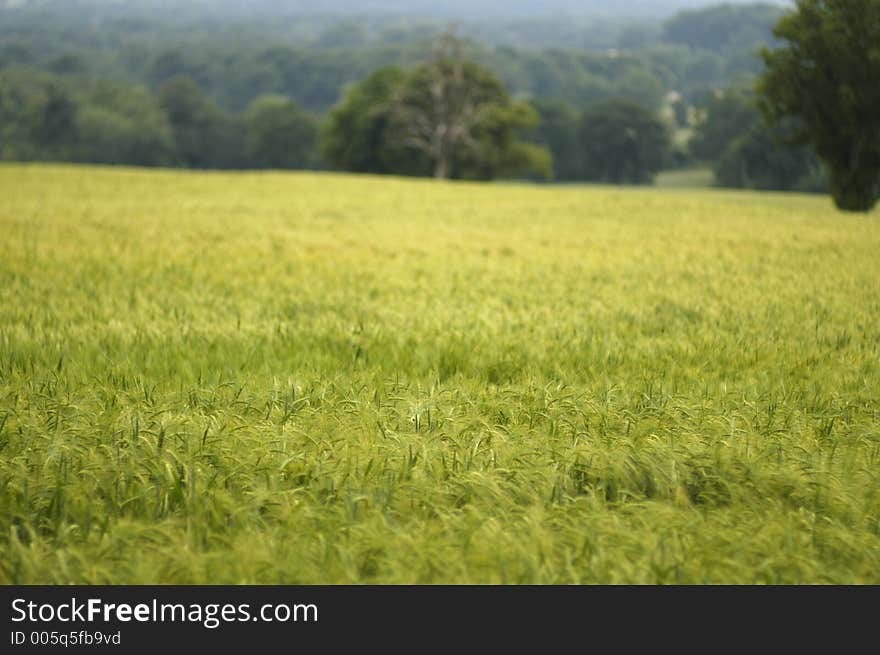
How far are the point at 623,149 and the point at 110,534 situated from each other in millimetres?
93569

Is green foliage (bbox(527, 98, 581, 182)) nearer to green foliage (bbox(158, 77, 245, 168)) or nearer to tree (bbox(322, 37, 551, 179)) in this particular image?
tree (bbox(322, 37, 551, 179))

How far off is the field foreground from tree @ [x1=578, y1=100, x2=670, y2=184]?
82.8 metres

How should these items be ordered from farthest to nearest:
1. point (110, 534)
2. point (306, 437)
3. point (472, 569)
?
point (306, 437)
point (110, 534)
point (472, 569)

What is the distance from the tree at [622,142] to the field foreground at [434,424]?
8278cm

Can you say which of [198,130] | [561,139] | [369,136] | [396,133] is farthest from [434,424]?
[198,130]

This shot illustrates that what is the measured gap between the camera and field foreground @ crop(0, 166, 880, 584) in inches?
130

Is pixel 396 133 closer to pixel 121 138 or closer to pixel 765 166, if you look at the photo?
pixel 765 166

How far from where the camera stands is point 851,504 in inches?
149

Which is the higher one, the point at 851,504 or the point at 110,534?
the point at 851,504

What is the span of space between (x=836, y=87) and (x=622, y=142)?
211ft

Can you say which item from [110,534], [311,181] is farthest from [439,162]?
[110,534]

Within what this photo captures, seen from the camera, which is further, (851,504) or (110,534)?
(851,504)
